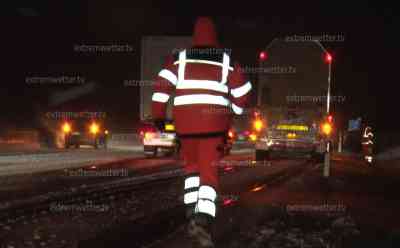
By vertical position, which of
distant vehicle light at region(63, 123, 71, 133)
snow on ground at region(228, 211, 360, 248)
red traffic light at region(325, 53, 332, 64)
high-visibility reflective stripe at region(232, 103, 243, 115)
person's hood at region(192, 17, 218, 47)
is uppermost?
red traffic light at region(325, 53, 332, 64)

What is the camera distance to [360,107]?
48.3 meters

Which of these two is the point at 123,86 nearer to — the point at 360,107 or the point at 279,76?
the point at 360,107

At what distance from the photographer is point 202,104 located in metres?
5.99

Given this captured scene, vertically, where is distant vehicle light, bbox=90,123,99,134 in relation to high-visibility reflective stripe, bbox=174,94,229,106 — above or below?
below

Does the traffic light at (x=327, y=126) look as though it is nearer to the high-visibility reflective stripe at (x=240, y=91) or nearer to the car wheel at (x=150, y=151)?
the car wheel at (x=150, y=151)

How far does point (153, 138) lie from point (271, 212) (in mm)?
13363

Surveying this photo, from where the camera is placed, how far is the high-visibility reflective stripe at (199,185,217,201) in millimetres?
6129

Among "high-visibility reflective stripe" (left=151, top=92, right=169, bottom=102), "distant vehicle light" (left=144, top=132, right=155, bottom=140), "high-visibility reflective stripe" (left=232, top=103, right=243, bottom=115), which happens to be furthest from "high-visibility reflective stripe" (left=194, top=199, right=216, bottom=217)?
"distant vehicle light" (left=144, top=132, right=155, bottom=140)

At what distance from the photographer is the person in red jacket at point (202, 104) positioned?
600cm

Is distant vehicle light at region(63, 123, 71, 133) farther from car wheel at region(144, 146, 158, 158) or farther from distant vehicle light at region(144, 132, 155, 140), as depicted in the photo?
distant vehicle light at region(144, 132, 155, 140)

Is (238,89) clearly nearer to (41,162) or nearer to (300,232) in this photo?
(300,232)

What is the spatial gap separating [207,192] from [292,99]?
14518 mm

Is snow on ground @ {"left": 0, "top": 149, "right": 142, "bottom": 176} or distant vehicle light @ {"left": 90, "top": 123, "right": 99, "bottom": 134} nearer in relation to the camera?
snow on ground @ {"left": 0, "top": 149, "right": 142, "bottom": 176}

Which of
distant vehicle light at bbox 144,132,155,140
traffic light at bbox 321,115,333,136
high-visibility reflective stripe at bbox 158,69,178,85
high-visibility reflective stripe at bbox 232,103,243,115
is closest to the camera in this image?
high-visibility reflective stripe at bbox 158,69,178,85
